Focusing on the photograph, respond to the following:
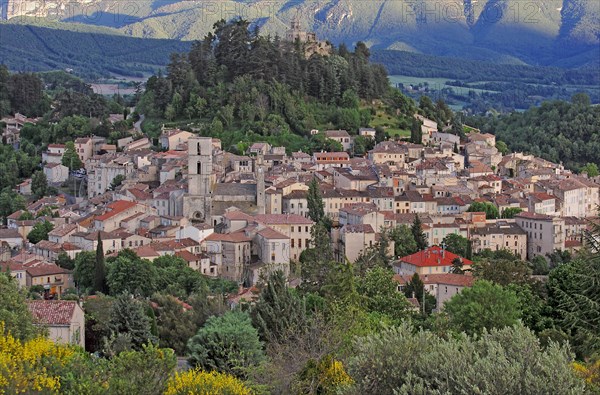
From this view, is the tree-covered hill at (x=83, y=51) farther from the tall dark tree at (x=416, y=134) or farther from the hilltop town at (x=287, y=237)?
the tall dark tree at (x=416, y=134)

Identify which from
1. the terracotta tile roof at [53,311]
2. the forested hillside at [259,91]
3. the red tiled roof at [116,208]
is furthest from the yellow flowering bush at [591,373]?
the forested hillside at [259,91]

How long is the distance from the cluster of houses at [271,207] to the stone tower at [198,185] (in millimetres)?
42

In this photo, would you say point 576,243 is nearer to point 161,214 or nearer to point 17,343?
point 161,214

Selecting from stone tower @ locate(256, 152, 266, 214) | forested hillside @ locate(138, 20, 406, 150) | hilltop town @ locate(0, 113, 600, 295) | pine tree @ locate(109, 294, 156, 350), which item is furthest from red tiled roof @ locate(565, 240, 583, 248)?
pine tree @ locate(109, 294, 156, 350)

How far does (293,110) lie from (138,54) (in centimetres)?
10689

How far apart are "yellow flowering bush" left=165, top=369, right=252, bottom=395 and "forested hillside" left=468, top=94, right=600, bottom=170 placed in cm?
6218

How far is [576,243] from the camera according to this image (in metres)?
48.7

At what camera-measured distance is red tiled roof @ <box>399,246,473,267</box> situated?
139ft

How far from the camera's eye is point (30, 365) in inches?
642

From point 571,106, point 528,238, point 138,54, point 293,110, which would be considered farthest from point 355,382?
point 138,54

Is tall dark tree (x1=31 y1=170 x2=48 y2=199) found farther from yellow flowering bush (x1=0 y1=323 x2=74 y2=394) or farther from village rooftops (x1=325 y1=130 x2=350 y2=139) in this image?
yellow flowering bush (x1=0 y1=323 x2=74 y2=394)

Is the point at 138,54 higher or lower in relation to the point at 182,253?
higher

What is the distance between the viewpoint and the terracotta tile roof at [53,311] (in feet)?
82.0

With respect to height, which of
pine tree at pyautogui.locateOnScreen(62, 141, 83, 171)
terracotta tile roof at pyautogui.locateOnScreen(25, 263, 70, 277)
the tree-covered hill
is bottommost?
terracotta tile roof at pyautogui.locateOnScreen(25, 263, 70, 277)
